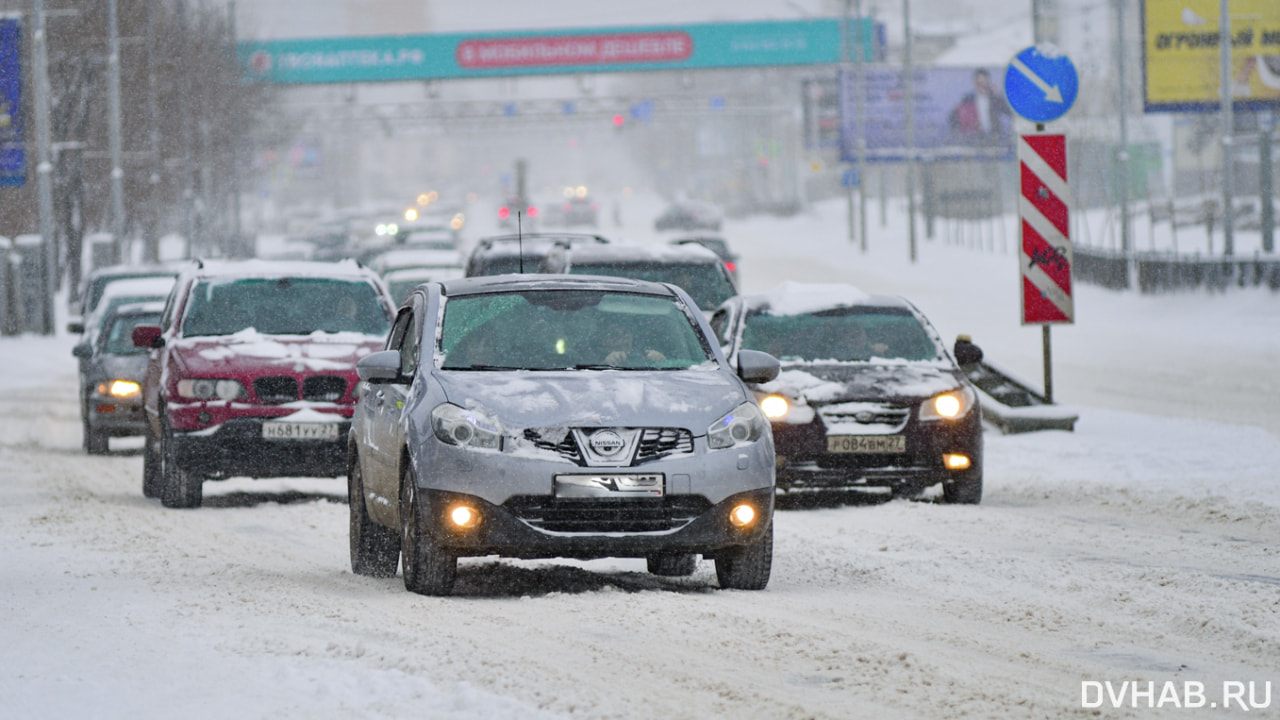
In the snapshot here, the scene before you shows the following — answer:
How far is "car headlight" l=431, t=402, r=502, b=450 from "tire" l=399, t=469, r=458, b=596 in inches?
10.9

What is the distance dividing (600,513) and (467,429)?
67cm

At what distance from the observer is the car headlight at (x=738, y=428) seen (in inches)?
356

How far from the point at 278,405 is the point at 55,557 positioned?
327 cm

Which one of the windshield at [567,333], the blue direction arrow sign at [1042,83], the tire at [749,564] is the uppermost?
the blue direction arrow sign at [1042,83]

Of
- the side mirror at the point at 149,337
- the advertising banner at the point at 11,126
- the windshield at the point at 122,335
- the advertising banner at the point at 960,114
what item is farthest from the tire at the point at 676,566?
the advertising banner at the point at 960,114

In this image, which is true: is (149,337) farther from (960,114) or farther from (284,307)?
(960,114)

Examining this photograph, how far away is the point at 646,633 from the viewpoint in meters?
7.86

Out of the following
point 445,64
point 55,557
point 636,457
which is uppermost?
point 445,64

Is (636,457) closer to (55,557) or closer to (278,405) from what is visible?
(55,557)

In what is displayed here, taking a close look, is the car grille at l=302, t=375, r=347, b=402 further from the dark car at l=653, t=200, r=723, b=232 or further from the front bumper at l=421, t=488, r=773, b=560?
the dark car at l=653, t=200, r=723, b=232

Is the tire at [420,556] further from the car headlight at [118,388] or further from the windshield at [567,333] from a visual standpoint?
the car headlight at [118,388]

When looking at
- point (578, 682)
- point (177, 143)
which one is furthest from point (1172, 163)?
point (578, 682)

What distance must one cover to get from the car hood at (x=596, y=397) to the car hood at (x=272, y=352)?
4850mm

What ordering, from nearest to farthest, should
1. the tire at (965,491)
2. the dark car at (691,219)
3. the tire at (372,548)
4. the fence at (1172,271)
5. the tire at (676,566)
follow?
the tire at (676,566), the tire at (372,548), the tire at (965,491), the fence at (1172,271), the dark car at (691,219)
